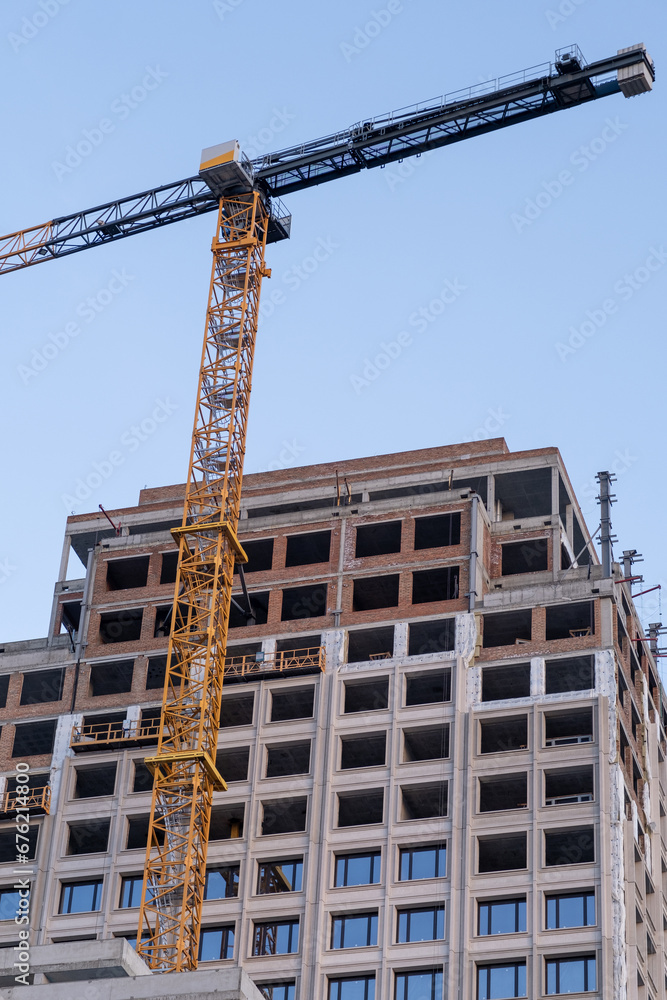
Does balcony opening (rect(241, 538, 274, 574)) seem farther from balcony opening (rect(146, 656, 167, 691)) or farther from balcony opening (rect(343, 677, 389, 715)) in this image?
balcony opening (rect(343, 677, 389, 715))

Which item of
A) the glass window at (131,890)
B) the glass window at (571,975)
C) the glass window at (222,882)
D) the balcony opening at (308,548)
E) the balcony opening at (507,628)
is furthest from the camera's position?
the balcony opening at (308,548)

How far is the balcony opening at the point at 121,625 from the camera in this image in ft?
375

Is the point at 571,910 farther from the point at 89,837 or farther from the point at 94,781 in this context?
the point at 94,781

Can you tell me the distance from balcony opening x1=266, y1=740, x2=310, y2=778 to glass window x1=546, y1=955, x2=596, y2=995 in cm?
1987

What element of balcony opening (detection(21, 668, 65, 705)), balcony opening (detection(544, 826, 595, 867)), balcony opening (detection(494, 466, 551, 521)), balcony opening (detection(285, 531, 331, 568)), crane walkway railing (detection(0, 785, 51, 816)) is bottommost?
balcony opening (detection(544, 826, 595, 867))

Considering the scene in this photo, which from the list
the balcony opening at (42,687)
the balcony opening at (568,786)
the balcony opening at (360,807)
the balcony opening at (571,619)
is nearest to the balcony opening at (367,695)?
the balcony opening at (360,807)

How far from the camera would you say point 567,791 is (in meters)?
101

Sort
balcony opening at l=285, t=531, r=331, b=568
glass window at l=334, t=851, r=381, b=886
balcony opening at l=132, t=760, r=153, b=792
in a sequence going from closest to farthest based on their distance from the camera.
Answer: glass window at l=334, t=851, r=381, b=886 → balcony opening at l=132, t=760, r=153, b=792 → balcony opening at l=285, t=531, r=331, b=568

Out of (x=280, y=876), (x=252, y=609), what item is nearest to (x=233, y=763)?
(x=280, y=876)

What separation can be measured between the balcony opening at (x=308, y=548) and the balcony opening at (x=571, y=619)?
14939 millimetres

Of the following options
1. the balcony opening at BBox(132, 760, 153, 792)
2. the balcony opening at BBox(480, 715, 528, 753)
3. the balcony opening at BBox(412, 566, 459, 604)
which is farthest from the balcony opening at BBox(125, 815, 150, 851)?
the balcony opening at BBox(412, 566, 459, 604)

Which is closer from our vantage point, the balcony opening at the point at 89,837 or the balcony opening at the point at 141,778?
the balcony opening at the point at 89,837

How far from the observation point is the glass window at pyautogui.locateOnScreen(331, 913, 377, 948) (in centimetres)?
9569

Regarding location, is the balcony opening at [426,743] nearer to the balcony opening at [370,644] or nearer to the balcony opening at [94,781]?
the balcony opening at [370,644]
